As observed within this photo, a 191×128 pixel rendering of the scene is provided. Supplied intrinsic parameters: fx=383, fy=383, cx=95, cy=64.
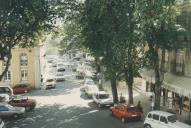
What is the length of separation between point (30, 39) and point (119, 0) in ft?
42.3

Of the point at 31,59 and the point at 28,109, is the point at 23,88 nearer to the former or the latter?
the point at 31,59

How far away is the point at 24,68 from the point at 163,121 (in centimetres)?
3356

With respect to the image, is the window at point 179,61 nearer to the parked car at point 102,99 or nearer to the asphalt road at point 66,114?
the asphalt road at point 66,114

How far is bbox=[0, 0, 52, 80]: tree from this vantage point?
108 ft

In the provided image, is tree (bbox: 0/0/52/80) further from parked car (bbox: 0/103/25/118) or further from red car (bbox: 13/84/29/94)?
red car (bbox: 13/84/29/94)

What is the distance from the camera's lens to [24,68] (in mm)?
57125

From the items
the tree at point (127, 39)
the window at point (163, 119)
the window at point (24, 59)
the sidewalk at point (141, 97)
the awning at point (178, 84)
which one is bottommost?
the sidewalk at point (141, 97)

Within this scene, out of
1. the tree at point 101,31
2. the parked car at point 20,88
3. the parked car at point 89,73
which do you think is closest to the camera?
the tree at point 101,31

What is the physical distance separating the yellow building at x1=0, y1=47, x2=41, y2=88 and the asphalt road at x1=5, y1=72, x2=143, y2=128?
3.98 metres

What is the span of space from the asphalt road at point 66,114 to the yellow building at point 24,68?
398cm

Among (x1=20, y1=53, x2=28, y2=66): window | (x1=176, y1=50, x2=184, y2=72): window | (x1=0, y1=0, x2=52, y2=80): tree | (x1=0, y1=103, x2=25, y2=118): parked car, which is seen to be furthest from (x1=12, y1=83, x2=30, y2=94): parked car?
(x1=176, y1=50, x2=184, y2=72): window

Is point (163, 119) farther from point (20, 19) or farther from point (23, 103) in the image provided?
point (23, 103)

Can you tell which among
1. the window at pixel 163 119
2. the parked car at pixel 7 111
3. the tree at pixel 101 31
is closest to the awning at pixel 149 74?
the tree at pixel 101 31

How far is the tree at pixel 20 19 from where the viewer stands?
33.0 m
